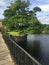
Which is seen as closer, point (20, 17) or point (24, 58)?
point (24, 58)

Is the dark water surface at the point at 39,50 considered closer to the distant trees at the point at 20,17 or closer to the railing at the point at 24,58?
the distant trees at the point at 20,17

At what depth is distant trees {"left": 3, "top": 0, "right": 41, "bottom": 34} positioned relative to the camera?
6875 cm

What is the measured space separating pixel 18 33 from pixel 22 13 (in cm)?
716

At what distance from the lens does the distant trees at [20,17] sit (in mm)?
68750

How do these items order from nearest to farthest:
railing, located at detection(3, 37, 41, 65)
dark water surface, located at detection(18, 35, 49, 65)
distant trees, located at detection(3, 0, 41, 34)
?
railing, located at detection(3, 37, 41, 65)
dark water surface, located at detection(18, 35, 49, 65)
distant trees, located at detection(3, 0, 41, 34)

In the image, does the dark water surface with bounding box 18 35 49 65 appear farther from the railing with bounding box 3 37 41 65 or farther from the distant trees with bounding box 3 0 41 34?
the railing with bounding box 3 37 41 65

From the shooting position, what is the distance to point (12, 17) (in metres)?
70.4

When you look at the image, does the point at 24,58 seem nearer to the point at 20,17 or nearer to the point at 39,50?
the point at 39,50

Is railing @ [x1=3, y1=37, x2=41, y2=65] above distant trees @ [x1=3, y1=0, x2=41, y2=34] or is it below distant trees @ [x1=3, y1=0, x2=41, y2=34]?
above

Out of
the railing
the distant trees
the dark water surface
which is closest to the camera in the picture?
the railing

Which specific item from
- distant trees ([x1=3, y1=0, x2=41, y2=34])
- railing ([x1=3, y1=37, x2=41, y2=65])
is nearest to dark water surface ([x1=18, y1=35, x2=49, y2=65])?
distant trees ([x1=3, y1=0, x2=41, y2=34])

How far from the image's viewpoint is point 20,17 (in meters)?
69.2

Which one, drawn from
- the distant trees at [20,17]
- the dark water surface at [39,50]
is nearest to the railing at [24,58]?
the dark water surface at [39,50]

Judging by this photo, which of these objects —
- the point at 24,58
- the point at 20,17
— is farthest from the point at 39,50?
the point at 24,58
